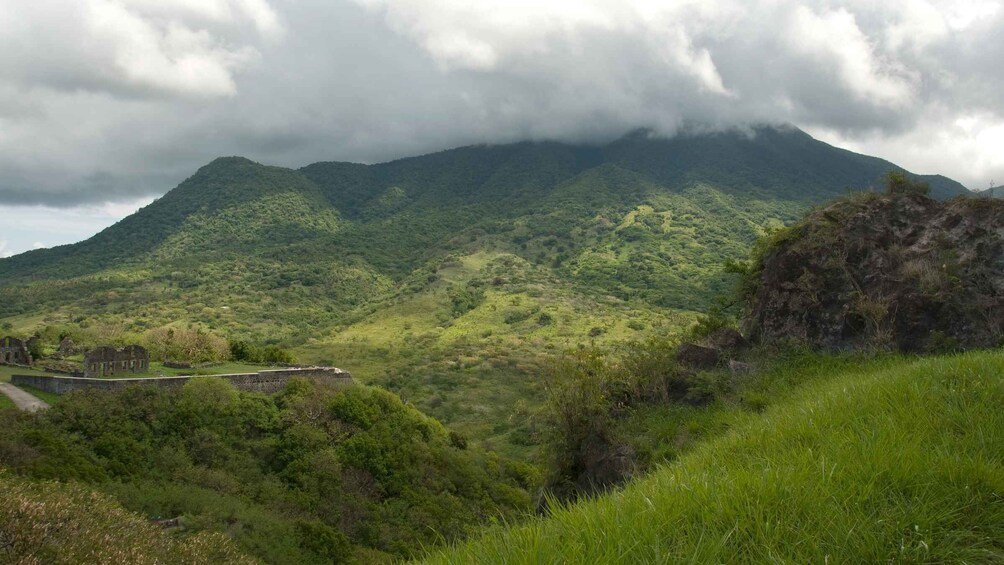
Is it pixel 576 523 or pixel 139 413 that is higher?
pixel 576 523

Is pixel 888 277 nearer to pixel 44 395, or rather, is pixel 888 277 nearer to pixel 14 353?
pixel 44 395

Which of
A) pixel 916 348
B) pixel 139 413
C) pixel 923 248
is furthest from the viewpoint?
pixel 139 413

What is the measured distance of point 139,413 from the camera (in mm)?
30219

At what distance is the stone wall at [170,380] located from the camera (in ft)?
99.8

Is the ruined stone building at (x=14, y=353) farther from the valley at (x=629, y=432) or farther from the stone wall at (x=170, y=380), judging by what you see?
the stone wall at (x=170, y=380)

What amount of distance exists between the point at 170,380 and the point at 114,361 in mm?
3695

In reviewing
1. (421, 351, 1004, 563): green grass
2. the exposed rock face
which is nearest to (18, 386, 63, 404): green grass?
the exposed rock face

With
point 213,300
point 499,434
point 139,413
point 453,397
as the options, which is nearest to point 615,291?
point 453,397

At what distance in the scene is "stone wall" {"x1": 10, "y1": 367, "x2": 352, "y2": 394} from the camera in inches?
1198

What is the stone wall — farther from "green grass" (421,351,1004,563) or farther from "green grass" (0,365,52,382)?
"green grass" (421,351,1004,563)

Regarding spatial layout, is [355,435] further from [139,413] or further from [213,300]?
[213,300]

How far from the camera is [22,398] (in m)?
28.2

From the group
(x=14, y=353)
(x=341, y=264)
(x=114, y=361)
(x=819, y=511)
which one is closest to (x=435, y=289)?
(x=341, y=264)

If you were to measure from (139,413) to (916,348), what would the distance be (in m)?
32.7
